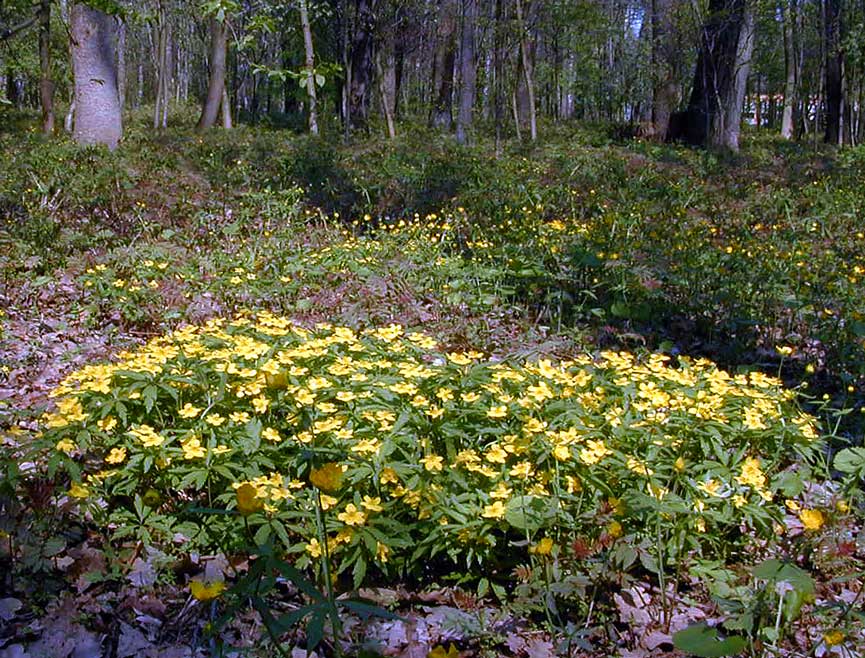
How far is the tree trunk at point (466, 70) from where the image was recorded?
12922mm

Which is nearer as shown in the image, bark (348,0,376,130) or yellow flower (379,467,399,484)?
yellow flower (379,467,399,484)

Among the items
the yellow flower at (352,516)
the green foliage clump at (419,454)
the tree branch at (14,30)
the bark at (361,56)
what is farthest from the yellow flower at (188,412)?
the bark at (361,56)

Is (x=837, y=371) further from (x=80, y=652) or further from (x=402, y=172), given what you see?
(x=402, y=172)

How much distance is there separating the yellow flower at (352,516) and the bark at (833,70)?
16384mm

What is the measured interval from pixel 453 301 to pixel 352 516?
10.6 ft

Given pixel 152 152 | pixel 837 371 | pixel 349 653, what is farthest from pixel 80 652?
pixel 152 152

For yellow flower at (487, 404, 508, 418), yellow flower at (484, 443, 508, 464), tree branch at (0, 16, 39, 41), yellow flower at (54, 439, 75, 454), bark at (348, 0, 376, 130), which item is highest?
bark at (348, 0, 376, 130)

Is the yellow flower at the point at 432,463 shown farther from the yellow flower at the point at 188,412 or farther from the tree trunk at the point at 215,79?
the tree trunk at the point at 215,79

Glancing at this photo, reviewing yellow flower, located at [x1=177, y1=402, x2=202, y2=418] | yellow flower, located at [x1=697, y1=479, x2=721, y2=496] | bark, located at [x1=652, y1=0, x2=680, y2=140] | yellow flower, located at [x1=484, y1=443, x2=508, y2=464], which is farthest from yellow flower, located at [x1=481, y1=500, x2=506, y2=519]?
bark, located at [x1=652, y1=0, x2=680, y2=140]

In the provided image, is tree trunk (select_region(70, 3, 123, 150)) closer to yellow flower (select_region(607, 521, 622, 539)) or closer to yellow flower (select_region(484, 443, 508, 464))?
yellow flower (select_region(484, 443, 508, 464))

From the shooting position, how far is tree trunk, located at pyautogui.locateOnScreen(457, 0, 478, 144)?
12922mm

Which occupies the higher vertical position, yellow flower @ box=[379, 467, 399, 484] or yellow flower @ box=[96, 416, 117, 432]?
yellow flower @ box=[96, 416, 117, 432]

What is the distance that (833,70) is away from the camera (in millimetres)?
16219

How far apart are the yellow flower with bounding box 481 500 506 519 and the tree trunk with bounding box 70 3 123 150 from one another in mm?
8446
